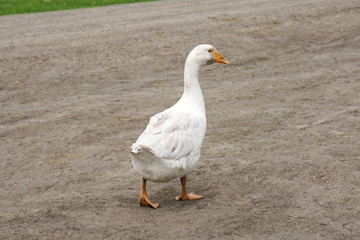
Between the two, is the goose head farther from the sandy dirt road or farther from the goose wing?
the sandy dirt road

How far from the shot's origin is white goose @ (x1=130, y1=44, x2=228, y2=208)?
5.64 meters

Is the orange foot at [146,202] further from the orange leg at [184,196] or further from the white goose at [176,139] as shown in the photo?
the orange leg at [184,196]

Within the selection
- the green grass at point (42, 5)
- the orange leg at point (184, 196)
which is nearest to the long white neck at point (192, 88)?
the orange leg at point (184, 196)

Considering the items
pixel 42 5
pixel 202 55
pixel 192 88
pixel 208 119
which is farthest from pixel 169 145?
pixel 42 5

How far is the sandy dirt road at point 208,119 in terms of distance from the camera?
579 cm

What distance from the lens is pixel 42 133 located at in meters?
9.30

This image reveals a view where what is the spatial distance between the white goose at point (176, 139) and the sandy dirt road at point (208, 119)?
520 mm

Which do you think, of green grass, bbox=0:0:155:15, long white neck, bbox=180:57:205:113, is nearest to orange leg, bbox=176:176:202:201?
long white neck, bbox=180:57:205:113

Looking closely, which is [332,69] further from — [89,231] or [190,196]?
[89,231]

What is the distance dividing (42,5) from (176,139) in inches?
825

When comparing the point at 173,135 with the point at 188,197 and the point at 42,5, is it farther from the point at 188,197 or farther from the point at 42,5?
the point at 42,5

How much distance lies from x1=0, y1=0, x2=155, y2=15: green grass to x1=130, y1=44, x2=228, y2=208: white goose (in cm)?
1824

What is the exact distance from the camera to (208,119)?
968 cm

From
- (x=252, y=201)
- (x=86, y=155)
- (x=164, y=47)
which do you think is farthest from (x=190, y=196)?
(x=164, y=47)
